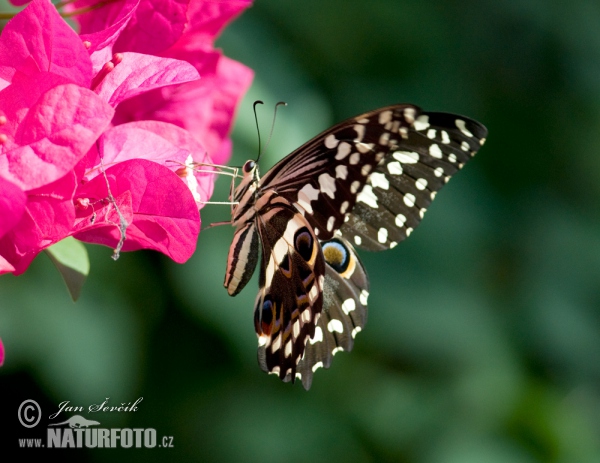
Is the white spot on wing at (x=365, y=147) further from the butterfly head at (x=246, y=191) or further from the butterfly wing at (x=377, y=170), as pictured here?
the butterfly head at (x=246, y=191)

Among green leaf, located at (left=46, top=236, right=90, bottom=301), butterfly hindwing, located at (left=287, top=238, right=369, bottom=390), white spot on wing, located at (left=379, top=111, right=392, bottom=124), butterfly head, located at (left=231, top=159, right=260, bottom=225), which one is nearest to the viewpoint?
green leaf, located at (left=46, top=236, right=90, bottom=301)

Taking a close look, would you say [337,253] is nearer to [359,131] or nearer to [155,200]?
[359,131]

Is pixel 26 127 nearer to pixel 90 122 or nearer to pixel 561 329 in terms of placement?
pixel 90 122

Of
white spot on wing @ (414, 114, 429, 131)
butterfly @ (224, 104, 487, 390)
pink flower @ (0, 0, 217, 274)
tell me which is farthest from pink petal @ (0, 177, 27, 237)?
white spot on wing @ (414, 114, 429, 131)

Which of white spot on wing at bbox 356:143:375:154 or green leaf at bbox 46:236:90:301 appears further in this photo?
white spot on wing at bbox 356:143:375:154

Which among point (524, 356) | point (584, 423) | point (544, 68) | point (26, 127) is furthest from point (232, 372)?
point (544, 68)

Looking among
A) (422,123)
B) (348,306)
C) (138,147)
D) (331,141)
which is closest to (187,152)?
(138,147)

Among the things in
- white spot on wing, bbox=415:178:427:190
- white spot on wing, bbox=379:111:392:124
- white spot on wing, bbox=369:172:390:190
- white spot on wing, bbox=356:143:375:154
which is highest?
white spot on wing, bbox=379:111:392:124

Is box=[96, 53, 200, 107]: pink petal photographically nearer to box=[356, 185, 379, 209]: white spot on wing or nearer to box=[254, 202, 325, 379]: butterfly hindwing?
box=[254, 202, 325, 379]: butterfly hindwing
